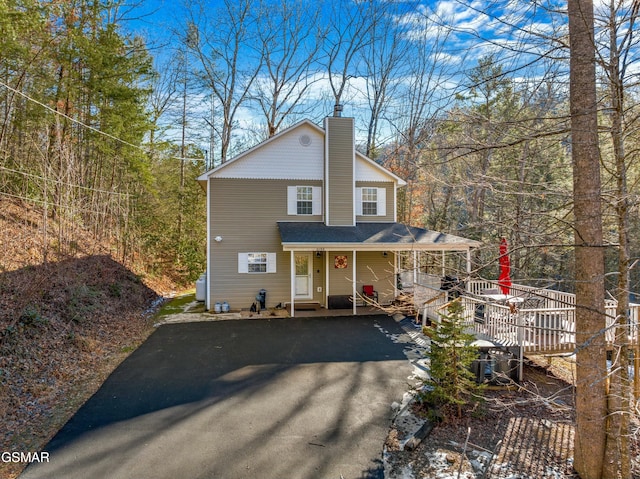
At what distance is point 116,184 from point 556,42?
17.6m

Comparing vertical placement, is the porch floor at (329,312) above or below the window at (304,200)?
below

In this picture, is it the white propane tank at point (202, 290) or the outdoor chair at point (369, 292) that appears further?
the white propane tank at point (202, 290)

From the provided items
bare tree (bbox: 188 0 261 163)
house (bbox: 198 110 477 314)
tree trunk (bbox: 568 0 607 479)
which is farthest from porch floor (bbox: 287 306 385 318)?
bare tree (bbox: 188 0 261 163)

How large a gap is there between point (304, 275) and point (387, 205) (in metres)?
4.44

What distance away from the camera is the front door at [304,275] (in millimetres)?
12797

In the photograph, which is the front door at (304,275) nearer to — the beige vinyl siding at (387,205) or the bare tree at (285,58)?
the beige vinyl siding at (387,205)

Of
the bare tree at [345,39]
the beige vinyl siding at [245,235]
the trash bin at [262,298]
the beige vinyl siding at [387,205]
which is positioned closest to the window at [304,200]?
the beige vinyl siding at [245,235]

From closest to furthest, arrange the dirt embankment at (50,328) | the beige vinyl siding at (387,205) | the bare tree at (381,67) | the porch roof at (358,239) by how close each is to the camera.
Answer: the dirt embankment at (50,328) < the porch roof at (358,239) < the beige vinyl siding at (387,205) < the bare tree at (381,67)

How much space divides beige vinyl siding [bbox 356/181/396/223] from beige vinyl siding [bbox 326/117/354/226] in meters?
0.74

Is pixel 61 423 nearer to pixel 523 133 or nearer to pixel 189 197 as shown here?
pixel 523 133

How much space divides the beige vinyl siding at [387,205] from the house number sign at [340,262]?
5.58ft

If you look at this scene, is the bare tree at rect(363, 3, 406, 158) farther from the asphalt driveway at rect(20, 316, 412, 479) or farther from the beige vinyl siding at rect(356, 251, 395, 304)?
the asphalt driveway at rect(20, 316, 412, 479)

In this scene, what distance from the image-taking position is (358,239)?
1146cm

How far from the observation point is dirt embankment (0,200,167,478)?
489 centimetres
